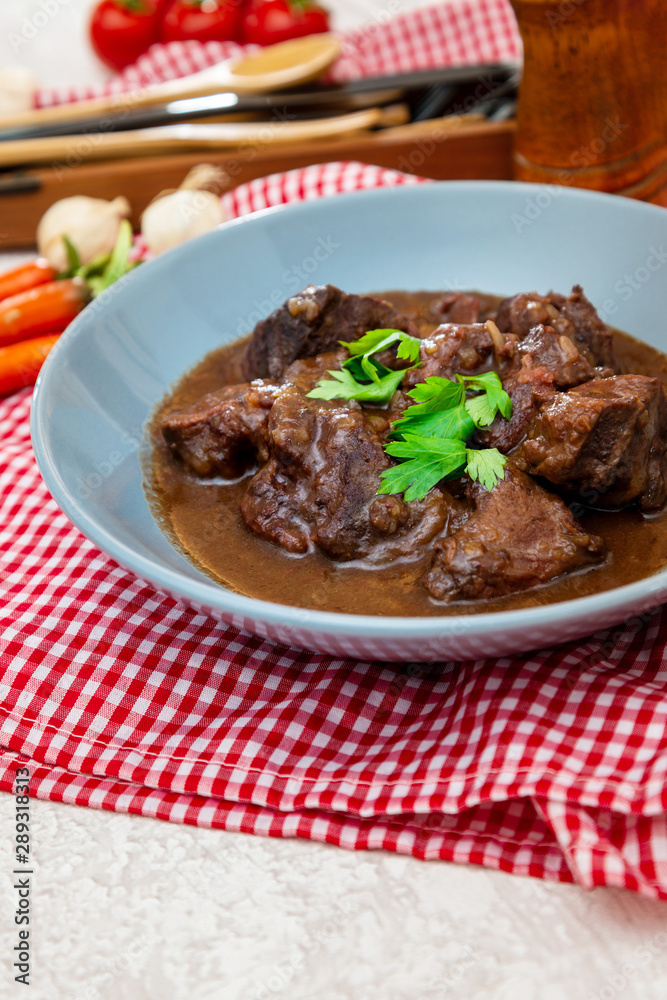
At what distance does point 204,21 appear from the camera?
7809 mm

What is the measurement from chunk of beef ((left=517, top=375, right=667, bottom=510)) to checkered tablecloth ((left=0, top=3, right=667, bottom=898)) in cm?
44

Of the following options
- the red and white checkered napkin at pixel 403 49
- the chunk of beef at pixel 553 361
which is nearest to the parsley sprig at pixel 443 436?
the chunk of beef at pixel 553 361

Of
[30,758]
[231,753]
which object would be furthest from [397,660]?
[30,758]

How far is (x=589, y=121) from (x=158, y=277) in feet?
7.11

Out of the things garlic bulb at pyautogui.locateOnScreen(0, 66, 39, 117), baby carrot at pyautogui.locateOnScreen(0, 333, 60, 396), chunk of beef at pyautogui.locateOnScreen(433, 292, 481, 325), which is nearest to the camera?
chunk of beef at pyautogui.locateOnScreen(433, 292, 481, 325)

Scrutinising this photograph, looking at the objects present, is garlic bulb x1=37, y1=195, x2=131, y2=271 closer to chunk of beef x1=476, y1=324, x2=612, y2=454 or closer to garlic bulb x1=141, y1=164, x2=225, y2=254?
Result: garlic bulb x1=141, y1=164, x2=225, y2=254

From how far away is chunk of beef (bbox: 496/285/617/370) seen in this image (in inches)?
137

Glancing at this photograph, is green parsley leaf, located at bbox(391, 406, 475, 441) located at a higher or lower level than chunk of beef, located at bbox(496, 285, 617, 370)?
lower

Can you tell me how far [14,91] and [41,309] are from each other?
2.73 m

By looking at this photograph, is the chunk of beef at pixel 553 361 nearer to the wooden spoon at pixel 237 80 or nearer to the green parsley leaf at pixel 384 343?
the green parsley leaf at pixel 384 343

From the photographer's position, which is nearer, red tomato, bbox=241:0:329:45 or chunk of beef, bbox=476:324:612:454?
chunk of beef, bbox=476:324:612:454

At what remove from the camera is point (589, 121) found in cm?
454

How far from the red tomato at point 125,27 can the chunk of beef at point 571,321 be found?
582 cm

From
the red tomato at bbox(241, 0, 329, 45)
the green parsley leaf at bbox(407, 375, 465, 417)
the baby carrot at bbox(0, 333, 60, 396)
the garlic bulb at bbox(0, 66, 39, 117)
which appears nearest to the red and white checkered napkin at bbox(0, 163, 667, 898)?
the green parsley leaf at bbox(407, 375, 465, 417)
